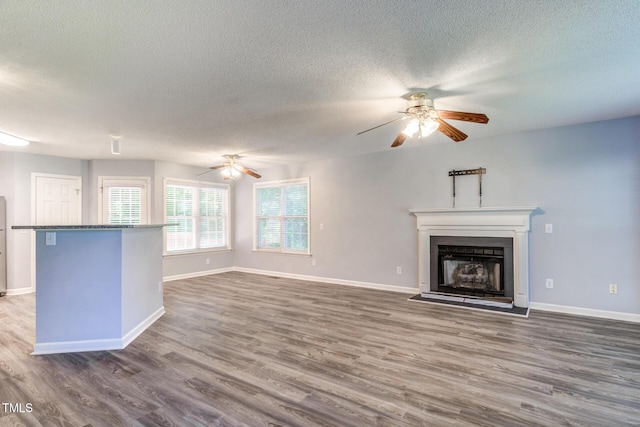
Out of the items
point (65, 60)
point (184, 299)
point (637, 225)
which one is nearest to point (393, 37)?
point (65, 60)

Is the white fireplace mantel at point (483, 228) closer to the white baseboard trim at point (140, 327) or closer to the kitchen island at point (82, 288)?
the white baseboard trim at point (140, 327)

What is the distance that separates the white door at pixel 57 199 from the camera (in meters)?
5.61

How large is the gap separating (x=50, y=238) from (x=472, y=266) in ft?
17.2

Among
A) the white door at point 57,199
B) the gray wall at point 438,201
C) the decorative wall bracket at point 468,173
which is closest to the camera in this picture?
the gray wall at point 438,201

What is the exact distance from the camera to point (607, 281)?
12.8 feet

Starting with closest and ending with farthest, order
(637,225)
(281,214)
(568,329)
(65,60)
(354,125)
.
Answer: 1. (65,60)
2. (568,329)
3. (637,225)
4. (354,125)
5. (281,214)

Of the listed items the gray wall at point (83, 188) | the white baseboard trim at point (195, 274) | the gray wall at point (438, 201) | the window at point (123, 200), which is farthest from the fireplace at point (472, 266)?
the window at point (123, 200)

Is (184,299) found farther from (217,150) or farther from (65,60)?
(65,60)

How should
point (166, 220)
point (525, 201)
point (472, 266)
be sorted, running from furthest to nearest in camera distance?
point (166, 220), point (472, 266), point (525, 201)

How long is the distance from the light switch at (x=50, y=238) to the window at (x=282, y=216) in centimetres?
420

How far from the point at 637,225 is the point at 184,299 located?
20.1ft

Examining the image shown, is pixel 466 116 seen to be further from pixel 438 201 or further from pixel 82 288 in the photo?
pixel 82 288

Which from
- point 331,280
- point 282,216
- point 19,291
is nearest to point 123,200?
point 19,291

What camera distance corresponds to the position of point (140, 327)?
3.49m
